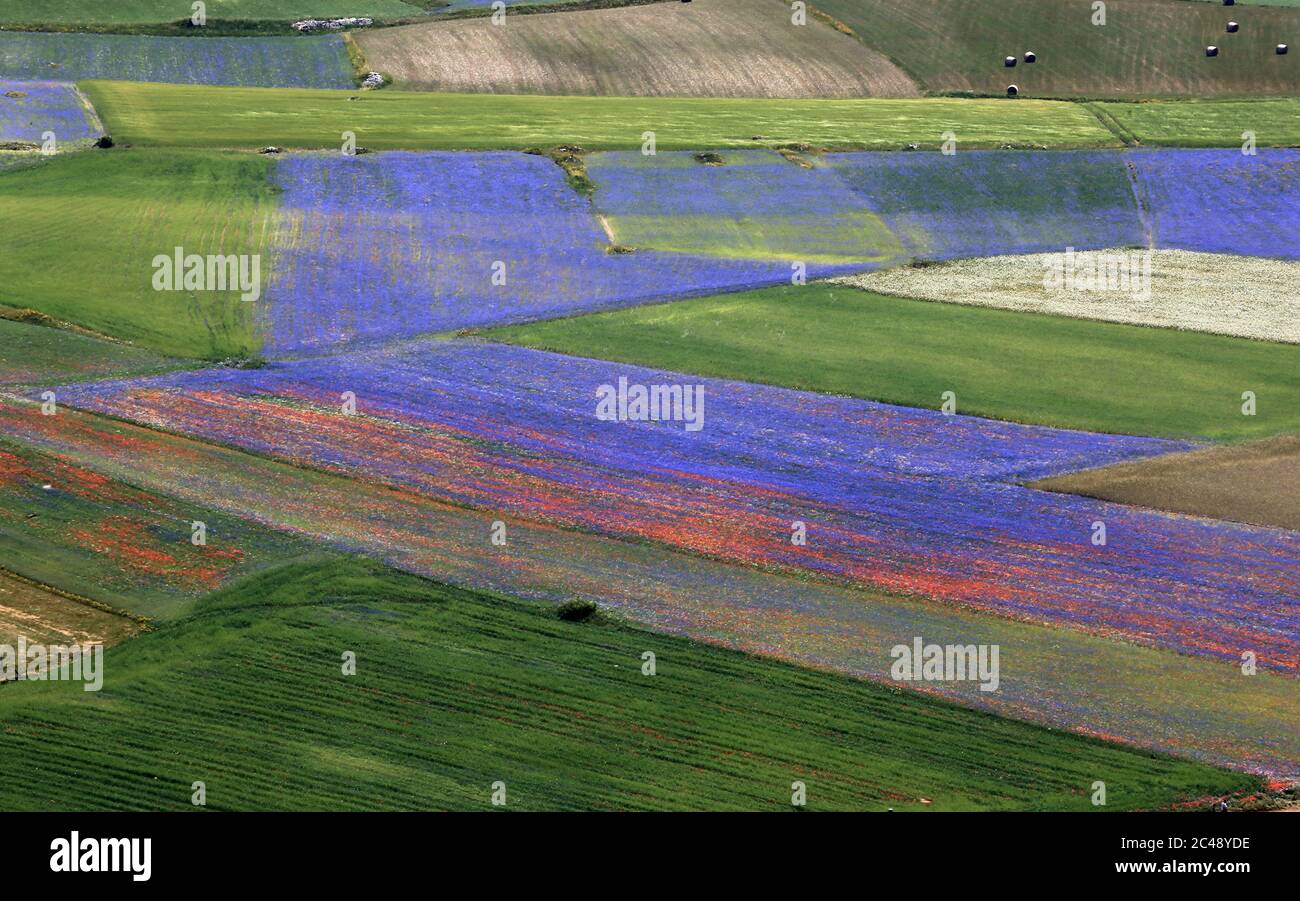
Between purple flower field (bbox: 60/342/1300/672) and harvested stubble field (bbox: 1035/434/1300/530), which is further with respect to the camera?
harvested stubble field (bbox: 1035/434/1300/530)

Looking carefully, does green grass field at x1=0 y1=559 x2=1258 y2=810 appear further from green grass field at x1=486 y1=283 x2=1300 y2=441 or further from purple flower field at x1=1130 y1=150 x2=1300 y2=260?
purple flower field at x1=1130 y1=150 x2=1300 y2=260

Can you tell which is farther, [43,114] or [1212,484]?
[43,114]

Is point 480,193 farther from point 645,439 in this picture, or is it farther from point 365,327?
point 645,439

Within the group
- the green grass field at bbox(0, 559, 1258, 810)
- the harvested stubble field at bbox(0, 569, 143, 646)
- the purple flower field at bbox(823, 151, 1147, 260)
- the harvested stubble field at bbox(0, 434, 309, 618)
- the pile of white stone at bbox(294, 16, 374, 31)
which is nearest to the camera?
the green grass field at bbox(0, 559, 1258, 810)

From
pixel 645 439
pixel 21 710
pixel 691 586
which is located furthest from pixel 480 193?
pixel 21 710

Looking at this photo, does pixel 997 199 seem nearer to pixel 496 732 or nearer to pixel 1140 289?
pixel 1140 289

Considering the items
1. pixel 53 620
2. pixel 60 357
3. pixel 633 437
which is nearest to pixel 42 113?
pixel 60 357

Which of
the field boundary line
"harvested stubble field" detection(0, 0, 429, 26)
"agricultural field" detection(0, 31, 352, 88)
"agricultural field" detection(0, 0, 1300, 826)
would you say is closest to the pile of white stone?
"harvested stubble field" detection(0, 0, 429, 26)
